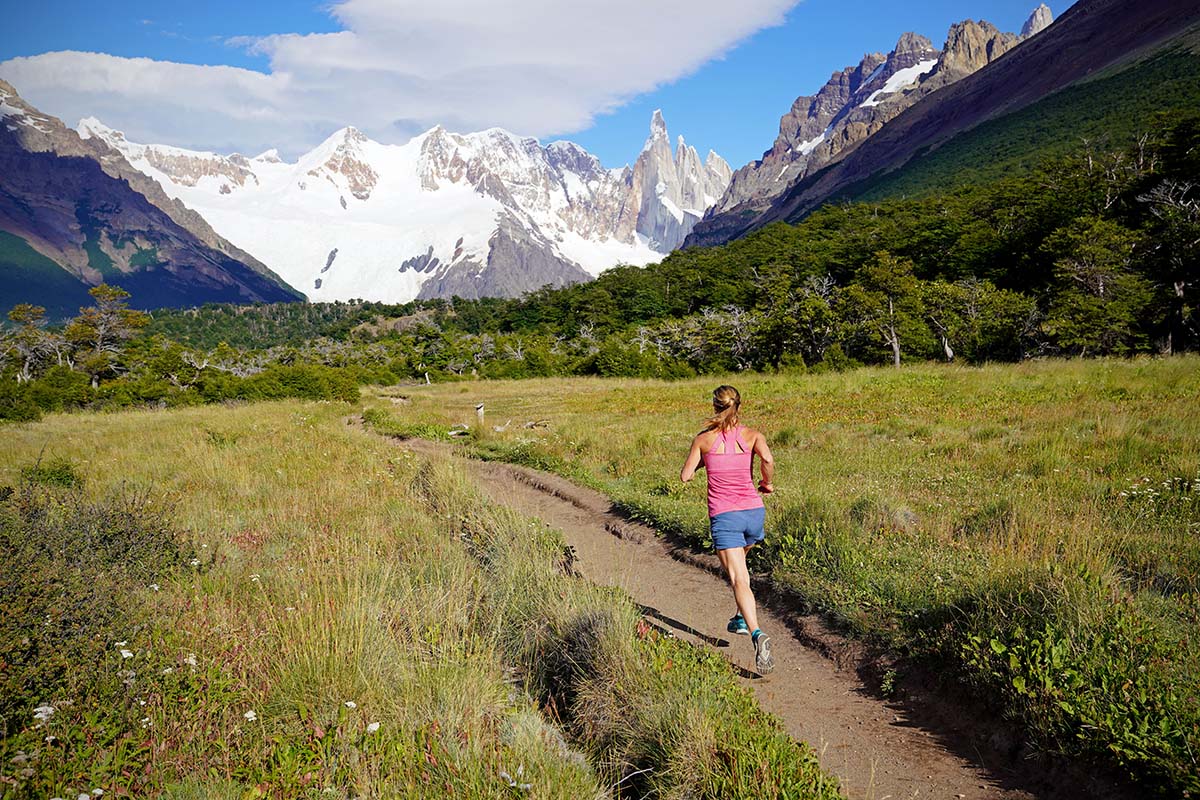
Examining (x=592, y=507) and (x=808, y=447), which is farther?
(x=808, y=447)

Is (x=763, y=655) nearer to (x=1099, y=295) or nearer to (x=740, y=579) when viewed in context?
(x=740, y=579)

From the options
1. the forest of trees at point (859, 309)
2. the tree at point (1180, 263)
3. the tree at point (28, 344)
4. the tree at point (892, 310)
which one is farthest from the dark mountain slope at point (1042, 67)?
the tree at point (28, 344)

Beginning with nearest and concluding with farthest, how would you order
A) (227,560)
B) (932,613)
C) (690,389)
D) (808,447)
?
(932,613), (227,560), (808,447), (690,389)

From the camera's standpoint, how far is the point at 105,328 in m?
62.3

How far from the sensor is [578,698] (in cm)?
461

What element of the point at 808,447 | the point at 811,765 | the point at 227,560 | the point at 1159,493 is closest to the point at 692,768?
the point at 811,765

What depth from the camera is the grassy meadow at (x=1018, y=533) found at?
3.89 metres

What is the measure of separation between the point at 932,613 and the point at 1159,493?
4416mm

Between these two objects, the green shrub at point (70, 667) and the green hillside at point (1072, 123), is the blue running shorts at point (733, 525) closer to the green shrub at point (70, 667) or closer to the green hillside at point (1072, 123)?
the green shrub at point (70, 667)

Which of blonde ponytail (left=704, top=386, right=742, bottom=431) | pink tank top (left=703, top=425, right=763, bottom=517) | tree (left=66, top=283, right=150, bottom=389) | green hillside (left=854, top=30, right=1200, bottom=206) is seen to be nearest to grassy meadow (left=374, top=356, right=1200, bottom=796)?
pink tank top (left=703, top=425, right=763, bottom=517)

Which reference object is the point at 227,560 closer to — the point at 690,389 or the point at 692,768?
the point at 692,768

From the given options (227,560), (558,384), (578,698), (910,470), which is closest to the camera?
(578,698)

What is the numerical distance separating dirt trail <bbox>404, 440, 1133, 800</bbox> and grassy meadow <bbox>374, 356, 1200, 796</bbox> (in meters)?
0.26

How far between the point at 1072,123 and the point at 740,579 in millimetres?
135290
